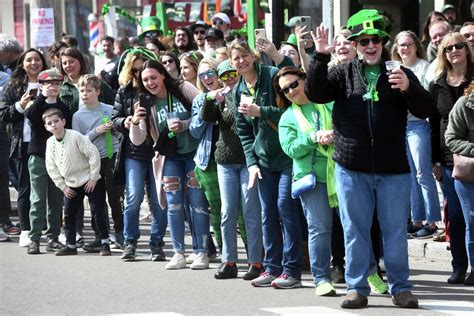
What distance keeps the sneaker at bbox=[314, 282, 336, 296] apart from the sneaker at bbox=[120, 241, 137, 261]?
9.97 ft

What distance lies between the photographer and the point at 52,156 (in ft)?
46.4

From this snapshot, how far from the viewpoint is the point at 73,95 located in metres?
14.9

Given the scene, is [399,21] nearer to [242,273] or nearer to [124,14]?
[124,14]

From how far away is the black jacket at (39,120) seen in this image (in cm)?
1452

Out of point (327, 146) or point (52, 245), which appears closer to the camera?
point (327, 146)

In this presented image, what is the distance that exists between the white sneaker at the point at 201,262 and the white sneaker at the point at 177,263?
11 centimetres

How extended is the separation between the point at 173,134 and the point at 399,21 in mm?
11438

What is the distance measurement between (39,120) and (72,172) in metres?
0.85

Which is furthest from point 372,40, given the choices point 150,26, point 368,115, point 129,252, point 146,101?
point 150,26

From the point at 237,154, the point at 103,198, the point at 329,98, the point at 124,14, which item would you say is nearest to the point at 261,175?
the point at 237,154

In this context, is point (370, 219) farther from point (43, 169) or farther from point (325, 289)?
point (43, 169)

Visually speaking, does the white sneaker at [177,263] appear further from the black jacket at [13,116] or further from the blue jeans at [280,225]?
the black jacket at [13,116]

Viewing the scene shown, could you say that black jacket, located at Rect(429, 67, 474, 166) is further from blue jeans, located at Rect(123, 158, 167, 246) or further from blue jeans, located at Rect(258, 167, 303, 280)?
blue jeans, located at Rect(123, 158, 167, 246)

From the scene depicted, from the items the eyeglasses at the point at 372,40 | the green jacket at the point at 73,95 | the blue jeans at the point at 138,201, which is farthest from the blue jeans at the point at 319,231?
the green jacket at the point at 73,95
